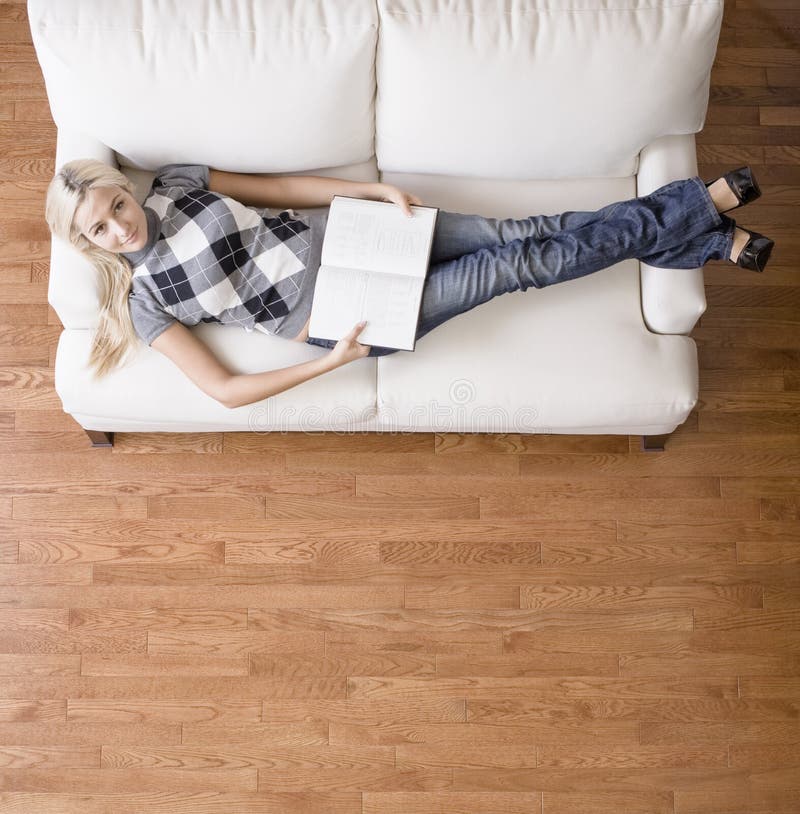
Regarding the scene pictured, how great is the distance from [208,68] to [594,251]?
2.81 feet

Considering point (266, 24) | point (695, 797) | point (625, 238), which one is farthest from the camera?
point (695, 797)

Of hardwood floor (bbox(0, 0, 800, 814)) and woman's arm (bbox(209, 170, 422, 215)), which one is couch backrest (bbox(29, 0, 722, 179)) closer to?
woman's arm (bbox(209, 170, 422, 215))

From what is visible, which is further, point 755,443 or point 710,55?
point 755,443

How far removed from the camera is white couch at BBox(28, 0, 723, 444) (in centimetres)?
152

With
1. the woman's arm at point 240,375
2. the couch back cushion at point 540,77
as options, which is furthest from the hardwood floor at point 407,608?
the couch back cushion at point 540,77

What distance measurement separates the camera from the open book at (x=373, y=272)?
1.64m

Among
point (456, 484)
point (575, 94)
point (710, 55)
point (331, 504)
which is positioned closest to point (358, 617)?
point (331, 504)

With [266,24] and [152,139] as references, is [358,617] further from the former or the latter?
[266,24]

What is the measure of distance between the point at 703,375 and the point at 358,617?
1093 millimetres

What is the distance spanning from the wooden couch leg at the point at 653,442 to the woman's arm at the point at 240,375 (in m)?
0.79

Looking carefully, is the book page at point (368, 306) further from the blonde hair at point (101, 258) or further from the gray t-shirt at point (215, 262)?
the blonde hair at point (101, 258)

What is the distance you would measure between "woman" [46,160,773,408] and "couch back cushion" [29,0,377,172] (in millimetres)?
126

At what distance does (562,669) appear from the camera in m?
1.92

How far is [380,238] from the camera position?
1.67 metres
